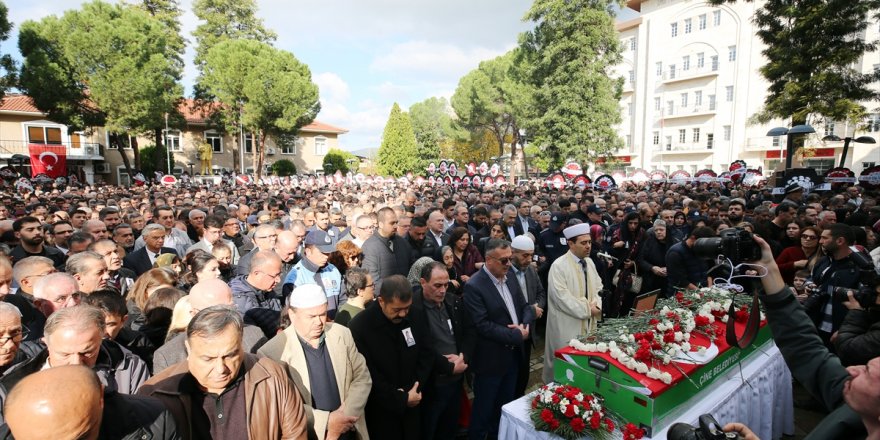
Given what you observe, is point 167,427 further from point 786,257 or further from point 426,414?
point 786,257

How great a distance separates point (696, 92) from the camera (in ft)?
144

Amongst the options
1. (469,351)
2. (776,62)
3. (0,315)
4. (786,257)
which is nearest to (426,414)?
(469,351)

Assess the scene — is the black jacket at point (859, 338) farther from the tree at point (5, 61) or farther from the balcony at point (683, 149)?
the balcony at point (683, 149)

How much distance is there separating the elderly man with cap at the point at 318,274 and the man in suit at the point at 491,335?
1.46 m

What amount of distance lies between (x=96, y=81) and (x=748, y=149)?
51.4 m

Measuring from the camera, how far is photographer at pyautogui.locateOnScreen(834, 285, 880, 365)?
294cm

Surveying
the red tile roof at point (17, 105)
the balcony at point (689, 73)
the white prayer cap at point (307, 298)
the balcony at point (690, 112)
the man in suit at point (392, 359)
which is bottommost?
the man in suit at point (392, 359)

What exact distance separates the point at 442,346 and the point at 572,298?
147cm

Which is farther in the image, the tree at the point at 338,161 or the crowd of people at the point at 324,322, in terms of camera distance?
the tree at the point at 338,161

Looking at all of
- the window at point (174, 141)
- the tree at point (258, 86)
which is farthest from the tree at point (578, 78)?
the window at point (174, 141)

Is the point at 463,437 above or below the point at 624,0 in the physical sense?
below

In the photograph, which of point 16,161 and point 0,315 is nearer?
point 0,315

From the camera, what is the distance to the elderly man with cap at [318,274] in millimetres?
4617

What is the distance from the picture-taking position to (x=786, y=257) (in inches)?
233
